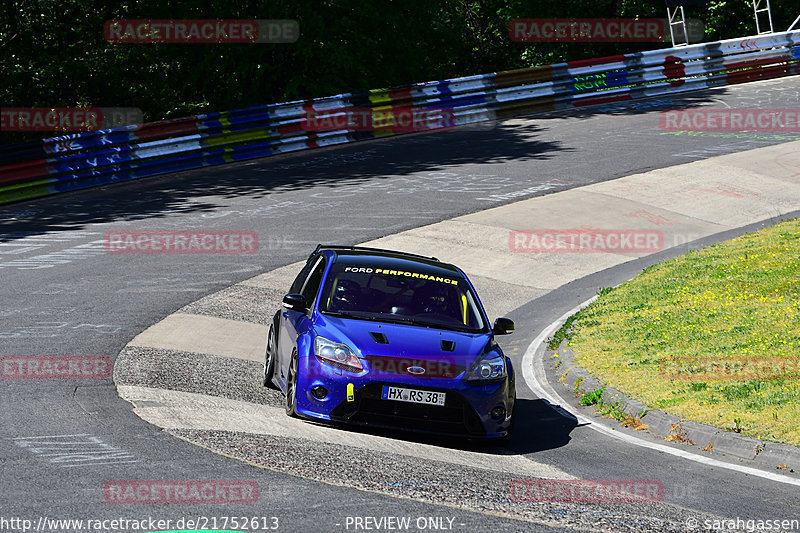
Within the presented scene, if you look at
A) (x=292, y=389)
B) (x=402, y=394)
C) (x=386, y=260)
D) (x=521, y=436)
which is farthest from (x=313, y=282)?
(x=521, y=436)

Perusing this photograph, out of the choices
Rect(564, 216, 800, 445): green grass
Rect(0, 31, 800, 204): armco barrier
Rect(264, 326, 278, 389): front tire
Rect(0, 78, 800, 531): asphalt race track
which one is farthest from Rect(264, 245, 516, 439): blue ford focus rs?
Rect(0, 31, 800, 204): armco barrier

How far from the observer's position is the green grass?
32.3 feet

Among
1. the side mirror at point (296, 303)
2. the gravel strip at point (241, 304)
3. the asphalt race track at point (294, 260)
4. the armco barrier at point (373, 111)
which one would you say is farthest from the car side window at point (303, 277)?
the armco barrier at point (373, 111)

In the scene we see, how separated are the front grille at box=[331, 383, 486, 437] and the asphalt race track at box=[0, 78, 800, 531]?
1.27 feet

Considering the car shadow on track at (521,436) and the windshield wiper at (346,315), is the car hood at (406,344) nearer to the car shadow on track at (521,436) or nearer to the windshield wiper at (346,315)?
the windshield wiper at (346,315)

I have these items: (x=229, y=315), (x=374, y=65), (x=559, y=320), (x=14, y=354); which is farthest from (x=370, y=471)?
(x=374, y=65)

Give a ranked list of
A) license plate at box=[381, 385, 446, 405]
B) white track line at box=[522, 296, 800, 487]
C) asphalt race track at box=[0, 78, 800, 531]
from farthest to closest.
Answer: license plate at box=[381, 385, 446, 405] → white track line at box=[522, 296, 800, 487] → asphalt race track at box=[0, 78, 800, 531]

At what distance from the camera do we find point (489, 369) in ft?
30.3

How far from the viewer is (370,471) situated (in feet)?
24.8

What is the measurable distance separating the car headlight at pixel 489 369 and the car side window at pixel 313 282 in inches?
76.2

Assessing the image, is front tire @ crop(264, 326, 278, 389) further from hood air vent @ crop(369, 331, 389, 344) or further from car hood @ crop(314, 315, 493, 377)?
hood air vent @ crop(369, 331, 389, 344)

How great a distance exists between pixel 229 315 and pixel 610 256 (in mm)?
7263

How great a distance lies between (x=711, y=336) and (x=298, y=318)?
508cm

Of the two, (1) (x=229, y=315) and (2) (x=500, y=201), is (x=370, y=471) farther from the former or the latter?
(2) (x=500, y=201)
